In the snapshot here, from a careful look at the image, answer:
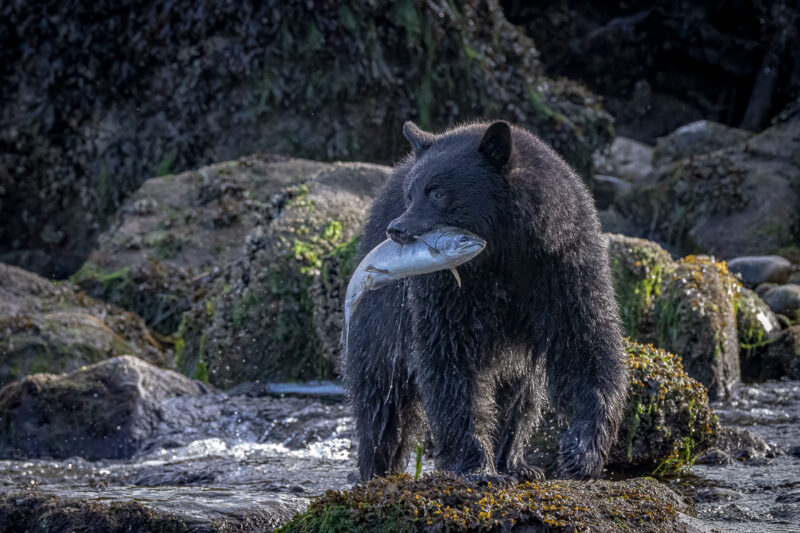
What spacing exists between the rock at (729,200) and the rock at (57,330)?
752 centimetres

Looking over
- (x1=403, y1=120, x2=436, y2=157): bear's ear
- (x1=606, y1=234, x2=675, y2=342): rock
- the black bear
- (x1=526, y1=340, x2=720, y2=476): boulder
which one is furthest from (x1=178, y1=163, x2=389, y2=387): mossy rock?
the black bear

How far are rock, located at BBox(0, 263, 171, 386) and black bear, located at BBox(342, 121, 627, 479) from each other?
5.30 meters

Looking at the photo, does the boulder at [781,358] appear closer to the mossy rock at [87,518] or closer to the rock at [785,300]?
the rock at [785,300]

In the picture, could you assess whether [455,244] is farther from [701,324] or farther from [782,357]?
[782,357]

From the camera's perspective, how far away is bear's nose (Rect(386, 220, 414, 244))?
443cm

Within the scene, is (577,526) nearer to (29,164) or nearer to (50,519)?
(50,519)

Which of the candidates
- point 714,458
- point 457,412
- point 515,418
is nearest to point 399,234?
point 457,412

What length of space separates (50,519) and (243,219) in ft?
25.5

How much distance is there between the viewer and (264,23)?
46.8 ft

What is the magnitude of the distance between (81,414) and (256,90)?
778 centimetres

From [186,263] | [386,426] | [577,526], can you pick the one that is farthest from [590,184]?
[577,526]

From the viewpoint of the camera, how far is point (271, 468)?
6824 mm

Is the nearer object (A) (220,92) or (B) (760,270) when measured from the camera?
(B) (760,270)

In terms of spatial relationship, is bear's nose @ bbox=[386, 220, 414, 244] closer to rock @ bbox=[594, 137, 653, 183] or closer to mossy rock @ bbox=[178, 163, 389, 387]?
mossy rock @ bbox=[178, 163, 389, 387]
